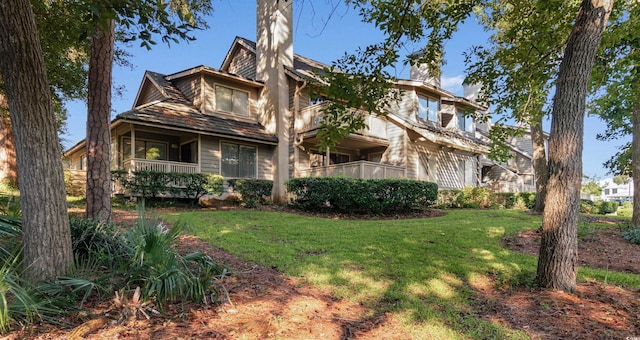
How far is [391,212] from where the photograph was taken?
13.0 meters

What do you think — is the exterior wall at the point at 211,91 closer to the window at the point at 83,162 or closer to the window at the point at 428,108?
the window at the point at 83,162

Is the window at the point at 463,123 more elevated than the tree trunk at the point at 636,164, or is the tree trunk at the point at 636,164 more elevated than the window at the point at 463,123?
the window at the point at 463,123

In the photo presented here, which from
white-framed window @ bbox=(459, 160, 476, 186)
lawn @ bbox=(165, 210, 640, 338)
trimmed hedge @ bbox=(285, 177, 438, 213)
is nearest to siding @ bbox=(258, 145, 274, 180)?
trimmed hedge @ bbox=(285, 177, 438, 213)

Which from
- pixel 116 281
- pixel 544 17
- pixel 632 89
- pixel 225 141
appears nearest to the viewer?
pixel 116 281

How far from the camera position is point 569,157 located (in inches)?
162

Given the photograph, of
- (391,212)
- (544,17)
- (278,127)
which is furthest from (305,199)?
(544,17)

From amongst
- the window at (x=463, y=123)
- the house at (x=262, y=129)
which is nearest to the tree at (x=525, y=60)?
the house at (x=262, y=129)

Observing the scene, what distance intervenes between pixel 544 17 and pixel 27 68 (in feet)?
27.6

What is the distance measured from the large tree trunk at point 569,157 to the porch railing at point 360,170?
10.2 m

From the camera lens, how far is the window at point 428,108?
1962cm

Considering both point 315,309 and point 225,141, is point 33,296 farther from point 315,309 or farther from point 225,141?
point 225,141

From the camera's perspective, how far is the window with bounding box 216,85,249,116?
53.0ft

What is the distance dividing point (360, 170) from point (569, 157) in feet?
34.7

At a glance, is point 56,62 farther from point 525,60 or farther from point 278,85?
point 525,60
